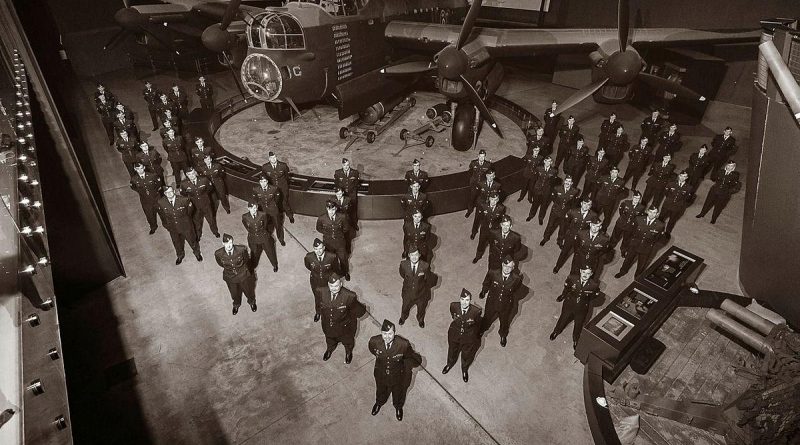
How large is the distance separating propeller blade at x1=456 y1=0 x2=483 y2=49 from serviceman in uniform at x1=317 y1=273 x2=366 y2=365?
7.25 metres

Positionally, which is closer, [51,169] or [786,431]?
[786,431]

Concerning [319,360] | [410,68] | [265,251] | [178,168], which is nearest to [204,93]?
[178,168]

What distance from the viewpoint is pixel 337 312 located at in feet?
21.0

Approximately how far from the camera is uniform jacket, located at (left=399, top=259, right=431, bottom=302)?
7082 mm

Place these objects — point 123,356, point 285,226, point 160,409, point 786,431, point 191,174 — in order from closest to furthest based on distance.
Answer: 1. point 786,431
2. point 160,409
3. point 123,356
4. point 191,174
5. point 285,226

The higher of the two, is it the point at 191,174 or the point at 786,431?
the point at 191,174

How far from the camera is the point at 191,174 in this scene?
8.88 metres

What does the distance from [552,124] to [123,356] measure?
1268 cm

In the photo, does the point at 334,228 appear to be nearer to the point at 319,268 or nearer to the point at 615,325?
the point at 319,268

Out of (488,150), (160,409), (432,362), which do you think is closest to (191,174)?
(160,409)

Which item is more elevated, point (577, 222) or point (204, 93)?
point (204, 93)

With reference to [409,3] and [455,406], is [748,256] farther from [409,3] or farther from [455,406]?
[409,3]

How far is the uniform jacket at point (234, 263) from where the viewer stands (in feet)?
23.9

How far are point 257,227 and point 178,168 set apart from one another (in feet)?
16.9
